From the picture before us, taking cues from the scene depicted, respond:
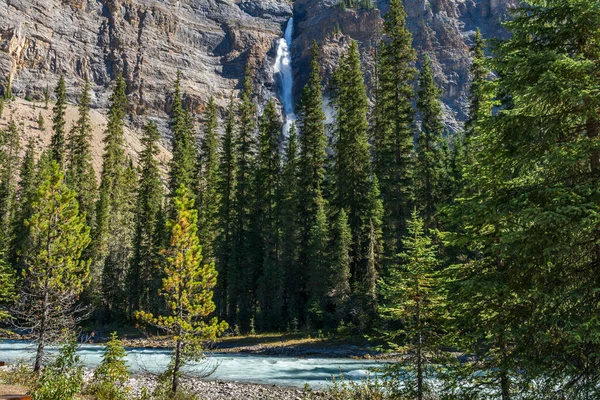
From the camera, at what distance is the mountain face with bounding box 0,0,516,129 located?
133 metres

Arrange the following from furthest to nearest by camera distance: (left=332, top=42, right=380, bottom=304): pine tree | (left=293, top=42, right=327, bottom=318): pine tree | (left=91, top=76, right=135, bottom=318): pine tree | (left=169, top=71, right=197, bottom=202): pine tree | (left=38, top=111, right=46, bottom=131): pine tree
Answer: (left=38, top=111, right=46, bottom=131): pine tree
(left=91, top=76, right=135, bottom=318): pine tree
(left=169, top=71, right=197, bottom=202): pine tree
(left=293, top=42, right=327, bottom=318): pine tree
(left=332, top=42, right=380, bottom=304): pine tree

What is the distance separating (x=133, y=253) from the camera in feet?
163

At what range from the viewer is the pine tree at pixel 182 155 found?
47194 mm

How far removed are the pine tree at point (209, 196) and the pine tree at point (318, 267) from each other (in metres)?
9.91

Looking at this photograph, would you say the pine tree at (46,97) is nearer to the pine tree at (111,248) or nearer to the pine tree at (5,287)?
the pine tree at (111,248)

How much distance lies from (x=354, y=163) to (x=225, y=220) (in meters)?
14.5

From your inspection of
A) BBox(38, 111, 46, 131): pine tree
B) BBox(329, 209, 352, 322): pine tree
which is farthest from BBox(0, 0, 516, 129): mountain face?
BBox(329, 209, 352, 322): pine tree

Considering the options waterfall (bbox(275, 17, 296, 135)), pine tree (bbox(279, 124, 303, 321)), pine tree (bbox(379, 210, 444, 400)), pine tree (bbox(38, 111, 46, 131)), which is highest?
waterfall (bbox(275, 17, 296, 135))

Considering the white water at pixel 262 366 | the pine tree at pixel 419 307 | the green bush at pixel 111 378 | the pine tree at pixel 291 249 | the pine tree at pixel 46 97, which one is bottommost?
the white water at pixel 262 366

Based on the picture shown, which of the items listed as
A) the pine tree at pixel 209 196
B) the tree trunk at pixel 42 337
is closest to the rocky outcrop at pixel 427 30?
the pine tree at pixel 209 196

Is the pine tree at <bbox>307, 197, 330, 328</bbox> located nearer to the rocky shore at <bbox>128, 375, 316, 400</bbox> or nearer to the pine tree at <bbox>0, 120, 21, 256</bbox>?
the rocky shore at <bbox>128, 375, 316, 400</bbox>

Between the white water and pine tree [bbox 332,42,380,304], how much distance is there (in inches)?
359

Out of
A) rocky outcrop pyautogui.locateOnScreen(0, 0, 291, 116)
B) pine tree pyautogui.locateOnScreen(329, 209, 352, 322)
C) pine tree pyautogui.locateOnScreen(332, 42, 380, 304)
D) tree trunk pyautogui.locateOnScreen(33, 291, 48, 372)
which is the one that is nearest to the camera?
tree trunk pyautogui.locateOnScreen(33, 291, 48, 372)

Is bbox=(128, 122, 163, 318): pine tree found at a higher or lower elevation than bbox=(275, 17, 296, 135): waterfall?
lower
